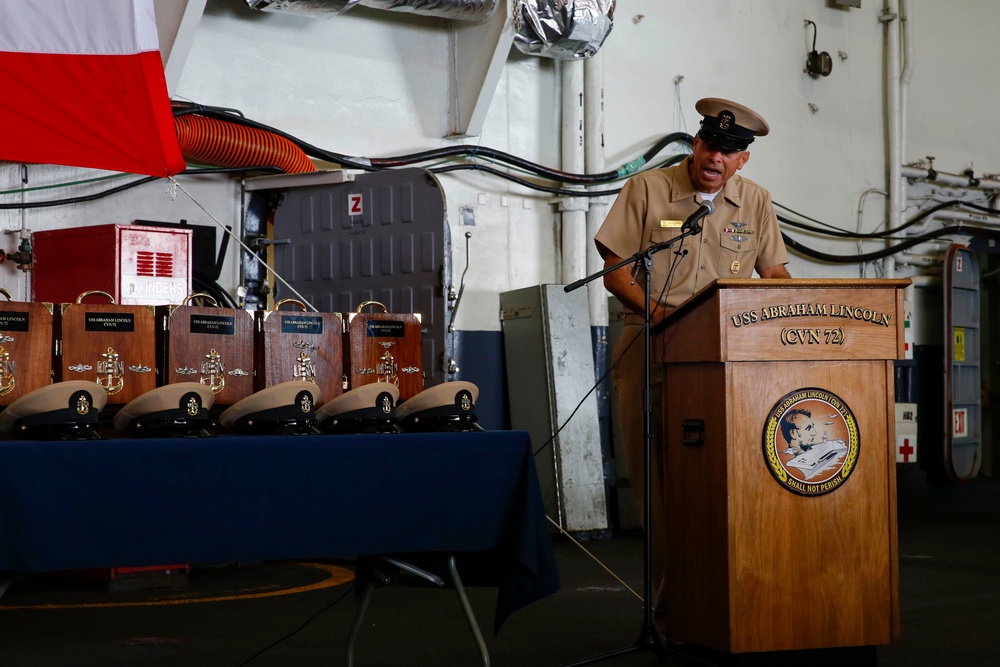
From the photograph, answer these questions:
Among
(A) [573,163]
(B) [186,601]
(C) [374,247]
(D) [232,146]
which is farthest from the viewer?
(A) [573,163]

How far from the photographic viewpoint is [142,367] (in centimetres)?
330

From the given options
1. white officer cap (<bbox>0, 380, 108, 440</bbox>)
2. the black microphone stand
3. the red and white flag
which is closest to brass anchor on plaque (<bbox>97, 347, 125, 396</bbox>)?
the red and white flag

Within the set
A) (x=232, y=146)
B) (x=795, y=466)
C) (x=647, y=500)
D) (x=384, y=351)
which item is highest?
(x=232, y=146)

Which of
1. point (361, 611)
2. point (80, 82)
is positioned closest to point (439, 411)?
point (361, 611)

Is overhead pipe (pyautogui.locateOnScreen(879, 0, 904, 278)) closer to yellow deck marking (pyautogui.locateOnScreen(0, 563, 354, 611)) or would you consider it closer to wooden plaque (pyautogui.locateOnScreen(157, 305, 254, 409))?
yellow deck marking (pyautogui.locateOnScreen(0, 563, 354, 611))

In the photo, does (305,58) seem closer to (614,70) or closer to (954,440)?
(614,70)

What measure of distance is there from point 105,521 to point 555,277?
5.58 meters

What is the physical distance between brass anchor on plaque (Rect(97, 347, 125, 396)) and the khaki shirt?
1.54 metres

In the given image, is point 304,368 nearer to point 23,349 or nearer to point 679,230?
point 23,349

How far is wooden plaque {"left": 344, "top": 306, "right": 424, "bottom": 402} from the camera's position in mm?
3988

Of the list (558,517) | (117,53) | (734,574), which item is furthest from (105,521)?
(558,517)

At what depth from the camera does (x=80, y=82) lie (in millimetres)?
3461

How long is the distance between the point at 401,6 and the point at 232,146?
1.35 m

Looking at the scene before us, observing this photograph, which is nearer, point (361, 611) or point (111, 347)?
point (361, 611)
